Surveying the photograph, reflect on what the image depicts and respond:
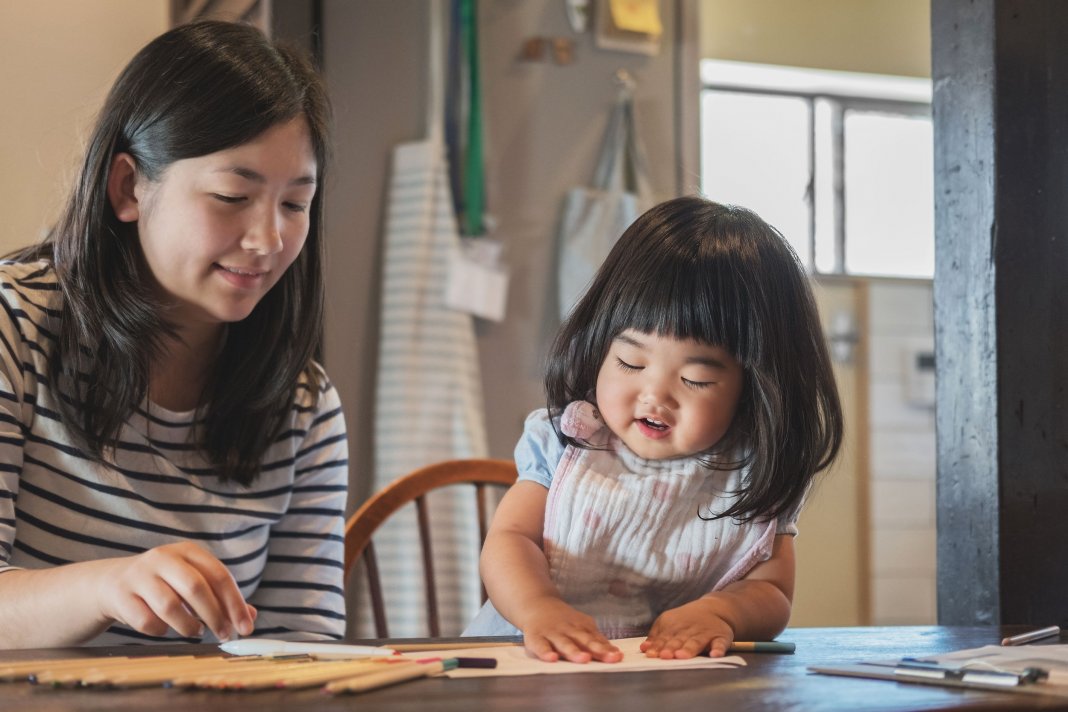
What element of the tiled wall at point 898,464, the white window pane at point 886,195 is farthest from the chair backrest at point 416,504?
the white window pane at point 886,195

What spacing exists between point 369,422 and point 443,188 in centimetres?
51

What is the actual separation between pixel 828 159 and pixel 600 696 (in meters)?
4.59

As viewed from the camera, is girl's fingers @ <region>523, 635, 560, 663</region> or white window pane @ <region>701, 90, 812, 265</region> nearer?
girl's fingers @ <region>523, 635, 560, 663</region>

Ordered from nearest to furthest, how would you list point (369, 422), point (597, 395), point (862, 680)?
1. point (862, 680)
2. point (597, 395)
3. point (369, 422)

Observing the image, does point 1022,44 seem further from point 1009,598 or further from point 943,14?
point 1009,598

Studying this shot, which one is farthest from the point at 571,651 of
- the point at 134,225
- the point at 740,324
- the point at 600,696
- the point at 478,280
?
the point at 478,280

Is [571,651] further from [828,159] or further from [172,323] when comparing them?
[828,159]

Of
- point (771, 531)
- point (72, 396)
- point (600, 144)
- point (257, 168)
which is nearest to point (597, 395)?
point (771, 531)

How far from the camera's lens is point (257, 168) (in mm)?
1162

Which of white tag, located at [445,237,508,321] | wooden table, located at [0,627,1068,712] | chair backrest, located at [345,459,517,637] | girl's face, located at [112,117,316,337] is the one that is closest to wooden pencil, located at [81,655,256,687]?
wooden table, located at [0,627,1068,712]

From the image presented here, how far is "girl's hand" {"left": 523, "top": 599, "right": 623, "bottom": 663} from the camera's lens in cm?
83

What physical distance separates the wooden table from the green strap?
2.02 metres

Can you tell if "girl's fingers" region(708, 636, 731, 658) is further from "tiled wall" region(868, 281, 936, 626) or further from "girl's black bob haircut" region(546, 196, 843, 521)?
"tiled wall" region(868, 281, 936, 626)

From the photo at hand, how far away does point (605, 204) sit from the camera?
2842 mm
